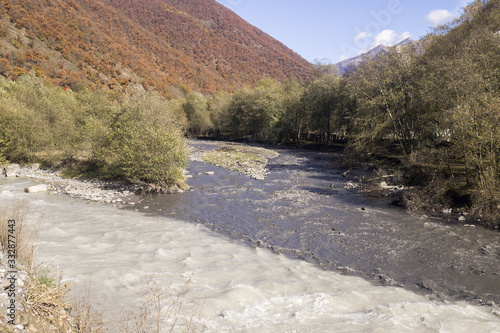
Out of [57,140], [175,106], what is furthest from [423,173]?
[175,106]

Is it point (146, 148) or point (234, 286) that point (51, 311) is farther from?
point (146, 148)

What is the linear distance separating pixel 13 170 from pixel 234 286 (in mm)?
29155

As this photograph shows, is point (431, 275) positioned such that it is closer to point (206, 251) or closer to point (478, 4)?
point (206, 251)

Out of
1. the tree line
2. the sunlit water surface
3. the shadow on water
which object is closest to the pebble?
the shadow on water

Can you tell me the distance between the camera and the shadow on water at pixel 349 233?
1133 cm

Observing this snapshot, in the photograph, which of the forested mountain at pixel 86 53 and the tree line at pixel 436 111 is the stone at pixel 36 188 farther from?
the tree line at pixel 436 111

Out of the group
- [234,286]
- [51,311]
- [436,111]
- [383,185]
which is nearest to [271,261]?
[234,286]

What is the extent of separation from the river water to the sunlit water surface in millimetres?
39

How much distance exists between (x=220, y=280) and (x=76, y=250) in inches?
240

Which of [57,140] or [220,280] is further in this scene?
[57,140]

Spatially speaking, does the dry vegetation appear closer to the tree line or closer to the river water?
the river water

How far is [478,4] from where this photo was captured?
2975cm

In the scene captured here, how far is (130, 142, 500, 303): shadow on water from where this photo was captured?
11328mm

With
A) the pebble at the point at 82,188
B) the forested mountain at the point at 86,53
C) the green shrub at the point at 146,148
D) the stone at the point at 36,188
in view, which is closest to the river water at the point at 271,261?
the stone at the point at 36,188
